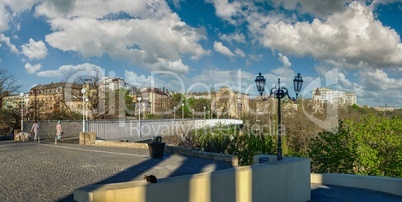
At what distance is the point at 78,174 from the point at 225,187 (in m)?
6.66

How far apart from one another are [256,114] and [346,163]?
2639 centimetres

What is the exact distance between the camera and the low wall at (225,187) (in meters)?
4.88

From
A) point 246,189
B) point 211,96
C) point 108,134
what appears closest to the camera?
point 246,189

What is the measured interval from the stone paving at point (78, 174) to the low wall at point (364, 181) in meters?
0.47

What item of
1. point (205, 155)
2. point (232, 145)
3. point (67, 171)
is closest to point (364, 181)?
point (205, 155)

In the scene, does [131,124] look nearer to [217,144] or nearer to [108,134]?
[108,134]

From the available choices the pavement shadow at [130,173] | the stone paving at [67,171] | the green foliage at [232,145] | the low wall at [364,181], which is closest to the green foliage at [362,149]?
the green foliage at [232,145]

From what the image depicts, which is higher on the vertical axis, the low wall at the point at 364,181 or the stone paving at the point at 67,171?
the stone paving at the point at 67,171

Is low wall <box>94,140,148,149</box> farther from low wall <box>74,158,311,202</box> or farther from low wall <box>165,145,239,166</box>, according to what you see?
low wall <box>74,158,311,202</box>

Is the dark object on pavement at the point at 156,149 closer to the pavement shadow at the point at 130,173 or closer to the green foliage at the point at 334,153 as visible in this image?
the pavement shadow at the point at 130,173

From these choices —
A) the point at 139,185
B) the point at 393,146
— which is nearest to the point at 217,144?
the point at 393,146

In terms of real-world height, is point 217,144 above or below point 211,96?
below

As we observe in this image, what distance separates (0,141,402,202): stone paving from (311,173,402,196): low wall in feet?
1.55

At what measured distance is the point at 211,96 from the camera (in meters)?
78.2
